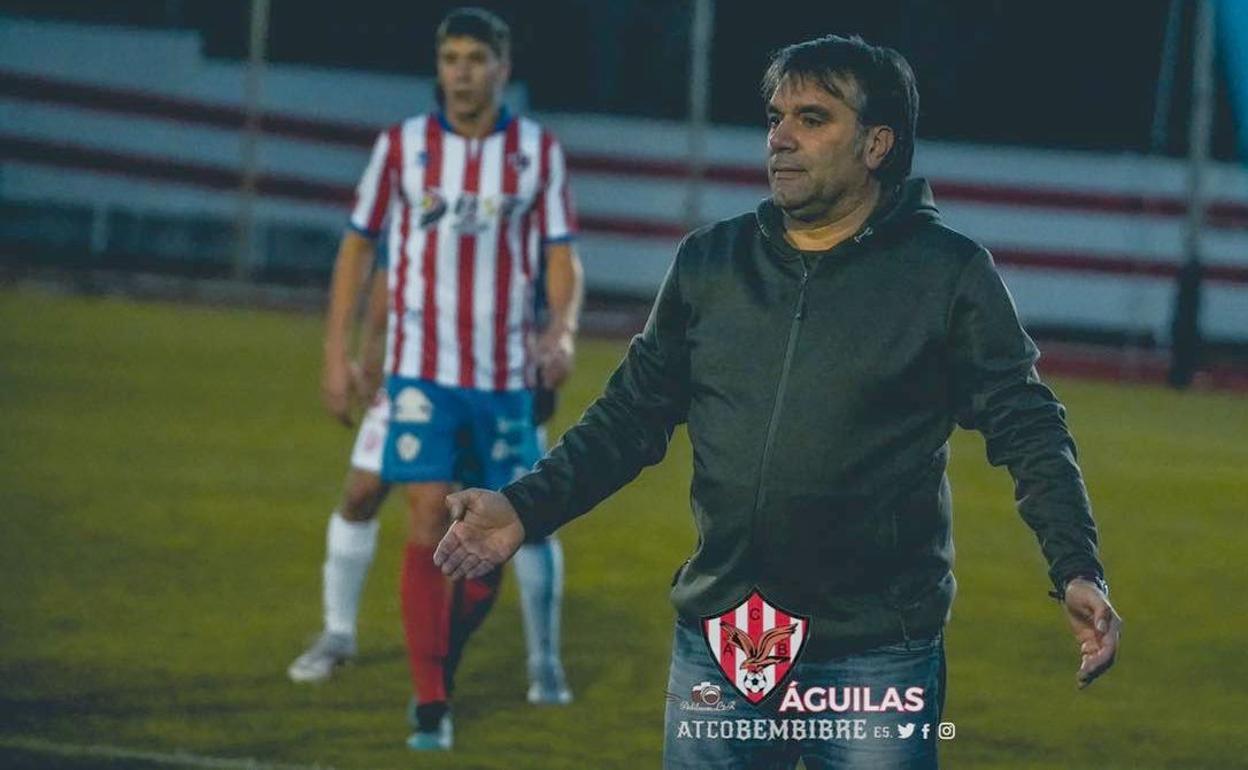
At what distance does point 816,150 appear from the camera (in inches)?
169

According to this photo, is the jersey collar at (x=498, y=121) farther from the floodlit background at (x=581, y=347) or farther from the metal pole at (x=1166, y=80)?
the metal pole at (x=1166, y=80)

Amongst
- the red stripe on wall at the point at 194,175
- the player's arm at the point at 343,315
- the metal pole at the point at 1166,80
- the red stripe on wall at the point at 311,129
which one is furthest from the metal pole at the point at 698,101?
the player's arm at the point at 343,315

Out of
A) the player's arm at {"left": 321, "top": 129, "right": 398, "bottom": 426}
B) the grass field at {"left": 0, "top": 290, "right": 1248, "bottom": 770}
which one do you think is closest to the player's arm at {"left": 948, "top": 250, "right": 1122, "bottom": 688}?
the grass field at {"left": 0, "top": 290, "right": 1248, "bottom": 770}

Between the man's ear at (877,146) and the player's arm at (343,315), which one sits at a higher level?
the man's ear at (877,146)

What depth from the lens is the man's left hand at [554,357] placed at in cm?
787

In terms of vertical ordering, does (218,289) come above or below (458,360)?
below

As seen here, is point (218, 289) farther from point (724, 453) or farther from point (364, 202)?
point (724, 453)

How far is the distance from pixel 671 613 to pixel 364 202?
2.44 meters

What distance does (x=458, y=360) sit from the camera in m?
7.81

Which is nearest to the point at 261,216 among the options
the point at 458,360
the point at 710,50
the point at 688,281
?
the point at 710,50

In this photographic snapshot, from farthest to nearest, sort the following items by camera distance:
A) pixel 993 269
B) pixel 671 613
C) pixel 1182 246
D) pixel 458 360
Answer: pixel 1182 246 < pixel 671 613 < pixel 458 360 < pixel 993 269

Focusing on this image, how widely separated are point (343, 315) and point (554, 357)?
2.19 feet

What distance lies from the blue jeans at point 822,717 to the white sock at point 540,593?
147 inches

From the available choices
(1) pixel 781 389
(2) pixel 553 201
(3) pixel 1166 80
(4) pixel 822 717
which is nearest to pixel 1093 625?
(4) pixel 822 717
